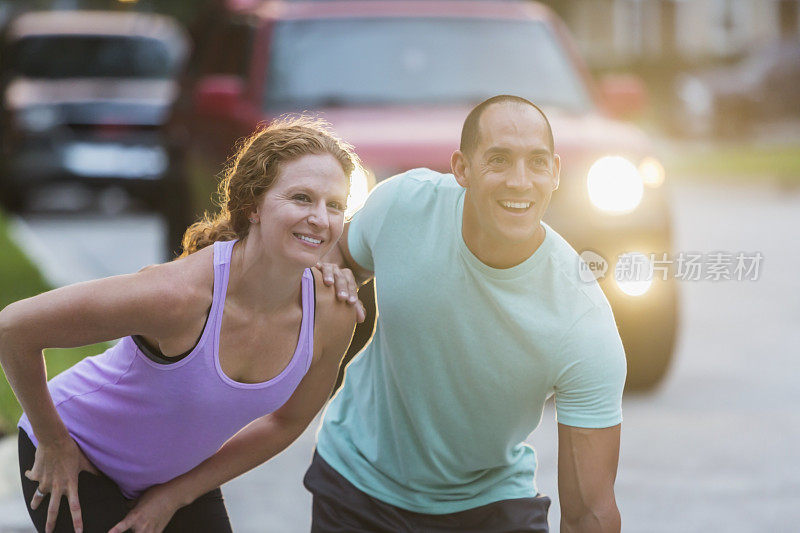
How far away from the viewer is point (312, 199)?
3049 mm

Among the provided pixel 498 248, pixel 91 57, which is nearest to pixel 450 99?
pixel 498 248

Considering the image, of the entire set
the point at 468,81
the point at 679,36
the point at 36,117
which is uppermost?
the point at 468,81

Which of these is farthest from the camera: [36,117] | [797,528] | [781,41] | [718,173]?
[781,41]

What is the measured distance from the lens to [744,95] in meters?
25.3

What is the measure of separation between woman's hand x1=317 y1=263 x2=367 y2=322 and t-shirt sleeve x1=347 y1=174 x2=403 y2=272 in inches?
4.3

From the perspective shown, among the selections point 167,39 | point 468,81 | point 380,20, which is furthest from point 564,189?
point 167,39

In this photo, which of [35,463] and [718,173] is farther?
[718,173]

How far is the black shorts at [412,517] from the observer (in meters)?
3.46

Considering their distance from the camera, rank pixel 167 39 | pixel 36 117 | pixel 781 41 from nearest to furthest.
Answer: pixel 36 117, pixel 167 39, pixel 781 41

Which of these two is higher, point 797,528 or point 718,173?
point 797,528

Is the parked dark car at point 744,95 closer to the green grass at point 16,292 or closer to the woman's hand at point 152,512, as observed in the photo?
the green grass at point 16,292

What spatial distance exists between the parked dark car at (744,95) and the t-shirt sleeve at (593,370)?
2307cm

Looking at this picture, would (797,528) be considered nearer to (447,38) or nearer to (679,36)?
(447,38)

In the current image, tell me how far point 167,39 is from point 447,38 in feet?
30.3
